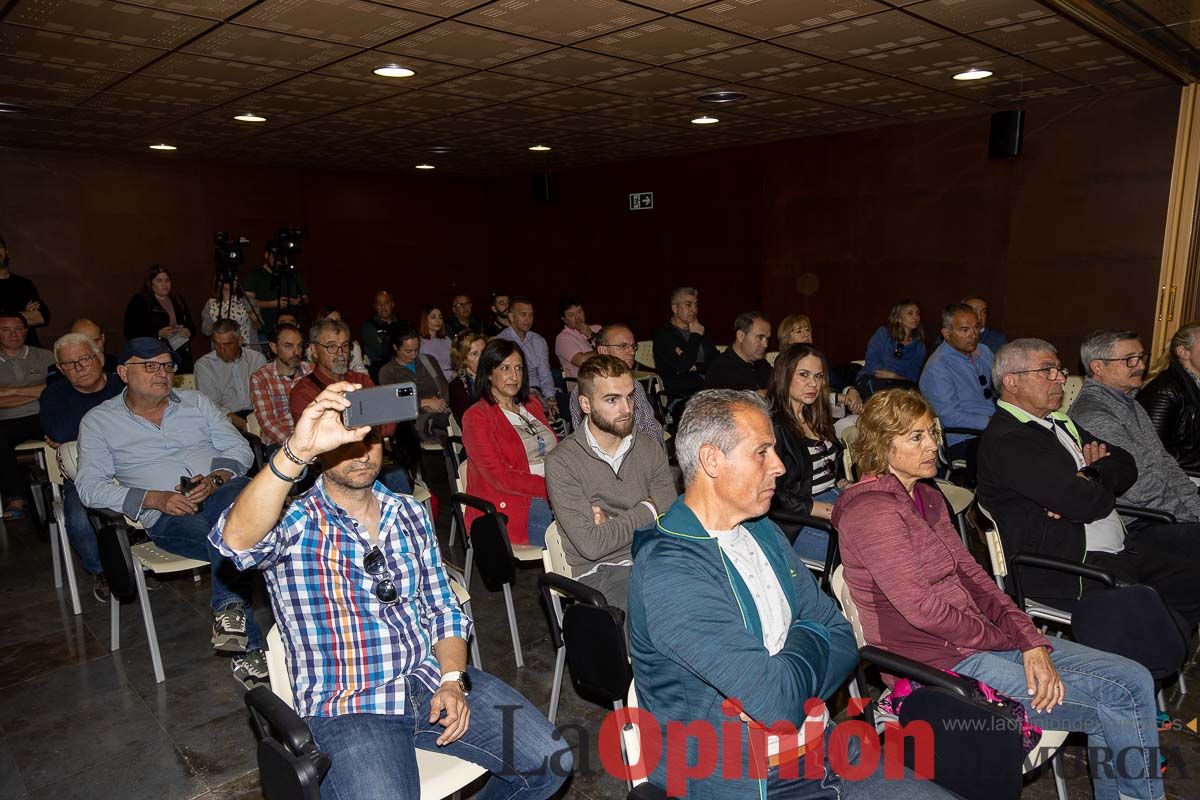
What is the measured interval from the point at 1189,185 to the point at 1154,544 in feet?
13.6

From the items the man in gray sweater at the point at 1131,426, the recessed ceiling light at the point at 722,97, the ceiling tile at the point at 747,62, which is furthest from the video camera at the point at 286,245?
the man in gray sweater at the point at 1131,426

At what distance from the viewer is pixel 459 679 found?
6.62 ft

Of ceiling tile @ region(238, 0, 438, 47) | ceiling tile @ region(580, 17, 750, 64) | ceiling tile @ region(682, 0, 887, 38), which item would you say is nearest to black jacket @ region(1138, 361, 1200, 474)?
ceiling tile @ region(682, 0, 887, 38)

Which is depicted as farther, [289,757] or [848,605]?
[848,605]

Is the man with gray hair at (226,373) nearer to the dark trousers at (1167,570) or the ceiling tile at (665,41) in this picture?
the ceiling tile at (665,41)

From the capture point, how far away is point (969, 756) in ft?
6.05

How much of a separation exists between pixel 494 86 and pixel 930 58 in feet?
9.48

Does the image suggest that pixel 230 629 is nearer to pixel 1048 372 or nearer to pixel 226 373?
pixel 226 373

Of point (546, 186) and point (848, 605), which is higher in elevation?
point (546, 186)

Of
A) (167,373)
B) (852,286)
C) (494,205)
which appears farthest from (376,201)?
(167,373)

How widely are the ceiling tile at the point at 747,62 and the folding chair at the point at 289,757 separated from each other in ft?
13.4

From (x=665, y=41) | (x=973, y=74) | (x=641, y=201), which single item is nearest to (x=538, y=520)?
(x=665, y=41)

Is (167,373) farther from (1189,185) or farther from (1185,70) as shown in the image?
(1189,185)

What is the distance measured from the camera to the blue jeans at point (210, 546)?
3135mm
